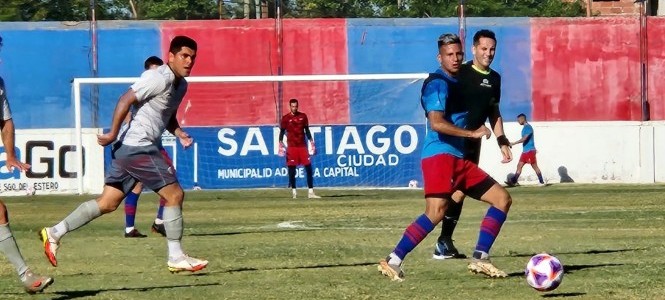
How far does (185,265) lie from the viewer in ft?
36.0

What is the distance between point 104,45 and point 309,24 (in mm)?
5070

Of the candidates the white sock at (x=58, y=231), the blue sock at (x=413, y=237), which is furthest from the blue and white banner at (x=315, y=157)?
the blue sock at (x=413, y=237)

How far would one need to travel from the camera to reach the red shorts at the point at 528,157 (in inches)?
1228

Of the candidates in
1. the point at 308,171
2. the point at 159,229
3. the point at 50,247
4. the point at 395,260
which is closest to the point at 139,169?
the point at 50,247

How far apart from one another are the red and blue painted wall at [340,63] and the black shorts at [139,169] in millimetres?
21605

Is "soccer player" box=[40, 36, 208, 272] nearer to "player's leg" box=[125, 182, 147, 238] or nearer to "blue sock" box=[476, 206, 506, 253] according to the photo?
"blue sock" box=[476, 206, 506, 253]

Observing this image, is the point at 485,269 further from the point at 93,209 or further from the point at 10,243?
the point at 10,243

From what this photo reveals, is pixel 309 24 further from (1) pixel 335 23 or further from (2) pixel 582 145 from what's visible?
(2) pixel 582 145

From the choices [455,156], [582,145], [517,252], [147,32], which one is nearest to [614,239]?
[517,252]

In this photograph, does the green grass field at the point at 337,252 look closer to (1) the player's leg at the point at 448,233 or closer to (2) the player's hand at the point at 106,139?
(1) the player's leg at the point at 448,233

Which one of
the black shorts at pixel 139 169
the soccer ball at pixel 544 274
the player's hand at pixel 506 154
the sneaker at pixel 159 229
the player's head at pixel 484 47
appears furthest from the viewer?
the sneaker at pixel 159 229

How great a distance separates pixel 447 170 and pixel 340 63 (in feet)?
76.0

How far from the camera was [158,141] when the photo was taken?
11.3 m

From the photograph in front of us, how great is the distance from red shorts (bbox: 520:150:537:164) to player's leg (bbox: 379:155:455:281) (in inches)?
805
